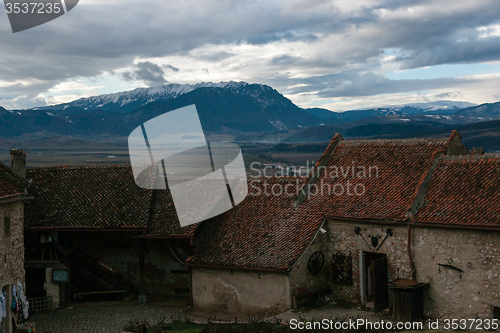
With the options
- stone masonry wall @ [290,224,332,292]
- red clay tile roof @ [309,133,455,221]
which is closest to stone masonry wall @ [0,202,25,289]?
stone masonry wall @ [290,224,332,292]

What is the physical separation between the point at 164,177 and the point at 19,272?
33.1 feet

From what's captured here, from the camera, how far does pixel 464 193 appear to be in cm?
1944

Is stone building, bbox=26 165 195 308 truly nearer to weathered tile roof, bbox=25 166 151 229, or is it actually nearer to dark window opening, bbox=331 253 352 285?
weathered tile roof, bbox=25 166 151 229

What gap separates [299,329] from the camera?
55.9ft

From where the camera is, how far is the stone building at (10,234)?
19.2 metres

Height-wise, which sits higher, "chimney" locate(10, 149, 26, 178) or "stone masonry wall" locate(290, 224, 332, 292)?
"chimney" locate(10, 149, 26, 178)

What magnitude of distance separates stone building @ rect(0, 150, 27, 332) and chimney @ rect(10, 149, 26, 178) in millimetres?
3942

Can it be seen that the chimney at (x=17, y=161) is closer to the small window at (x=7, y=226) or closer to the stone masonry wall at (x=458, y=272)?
the small window at (x=7, y=226)

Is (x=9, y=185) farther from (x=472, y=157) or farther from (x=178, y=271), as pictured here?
(x=472, y=157)

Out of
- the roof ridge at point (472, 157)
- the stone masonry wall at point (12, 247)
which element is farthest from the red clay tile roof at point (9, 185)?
the roof ridge at point (472, 157)

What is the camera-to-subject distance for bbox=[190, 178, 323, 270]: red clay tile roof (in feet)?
71.7

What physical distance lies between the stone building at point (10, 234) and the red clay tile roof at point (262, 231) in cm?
758

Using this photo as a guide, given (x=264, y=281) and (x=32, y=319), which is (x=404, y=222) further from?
(x=32, y=319)

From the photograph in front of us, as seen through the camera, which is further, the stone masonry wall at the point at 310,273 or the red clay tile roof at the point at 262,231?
the red clay tile roof at the point at 262,231
